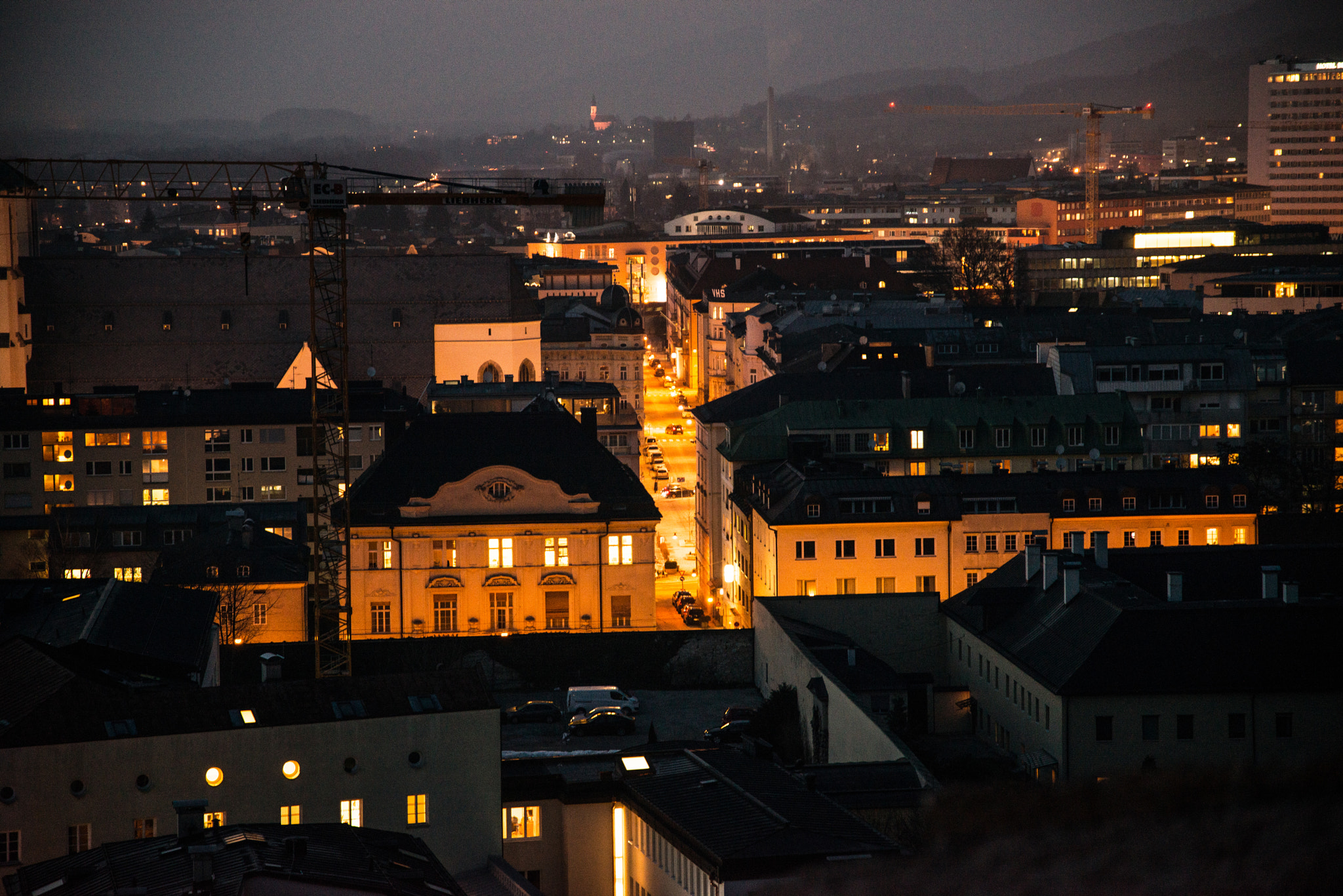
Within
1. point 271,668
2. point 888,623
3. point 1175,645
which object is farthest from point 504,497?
point 1175,645

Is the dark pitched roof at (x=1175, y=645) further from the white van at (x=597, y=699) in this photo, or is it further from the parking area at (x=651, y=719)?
the white van at (x=597, y=699)

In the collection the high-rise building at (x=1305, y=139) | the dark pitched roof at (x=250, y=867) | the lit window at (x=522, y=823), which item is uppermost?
the high-rise building at (x=1305, y=139)

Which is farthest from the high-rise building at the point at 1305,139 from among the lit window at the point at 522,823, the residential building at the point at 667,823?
the lit window at the point at 522,823

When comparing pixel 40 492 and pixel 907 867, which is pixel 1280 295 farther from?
pixel 907 867

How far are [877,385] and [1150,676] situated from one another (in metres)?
25.1

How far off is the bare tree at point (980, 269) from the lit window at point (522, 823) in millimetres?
71626

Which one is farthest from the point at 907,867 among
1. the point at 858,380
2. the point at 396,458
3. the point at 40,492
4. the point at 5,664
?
the point at 40,492

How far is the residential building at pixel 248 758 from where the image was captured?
808 inches

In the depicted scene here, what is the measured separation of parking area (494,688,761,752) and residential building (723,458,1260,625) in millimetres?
6111

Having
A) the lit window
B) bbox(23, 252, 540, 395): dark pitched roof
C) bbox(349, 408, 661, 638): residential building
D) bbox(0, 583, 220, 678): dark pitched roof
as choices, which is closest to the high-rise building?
bbox(23, 252, 540, 395): dark pitched roof

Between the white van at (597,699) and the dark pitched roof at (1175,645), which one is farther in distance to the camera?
the white van at (597,699)

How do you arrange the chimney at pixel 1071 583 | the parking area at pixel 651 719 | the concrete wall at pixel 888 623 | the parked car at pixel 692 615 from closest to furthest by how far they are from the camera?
the parking area at pixel 651 719
the chimney at pixel 1071 583
the concrete wall at pixel 888 623
the parked car at pixel 692 615

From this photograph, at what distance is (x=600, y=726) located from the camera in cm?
3067

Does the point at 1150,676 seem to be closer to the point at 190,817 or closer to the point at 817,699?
the point at 817,699
